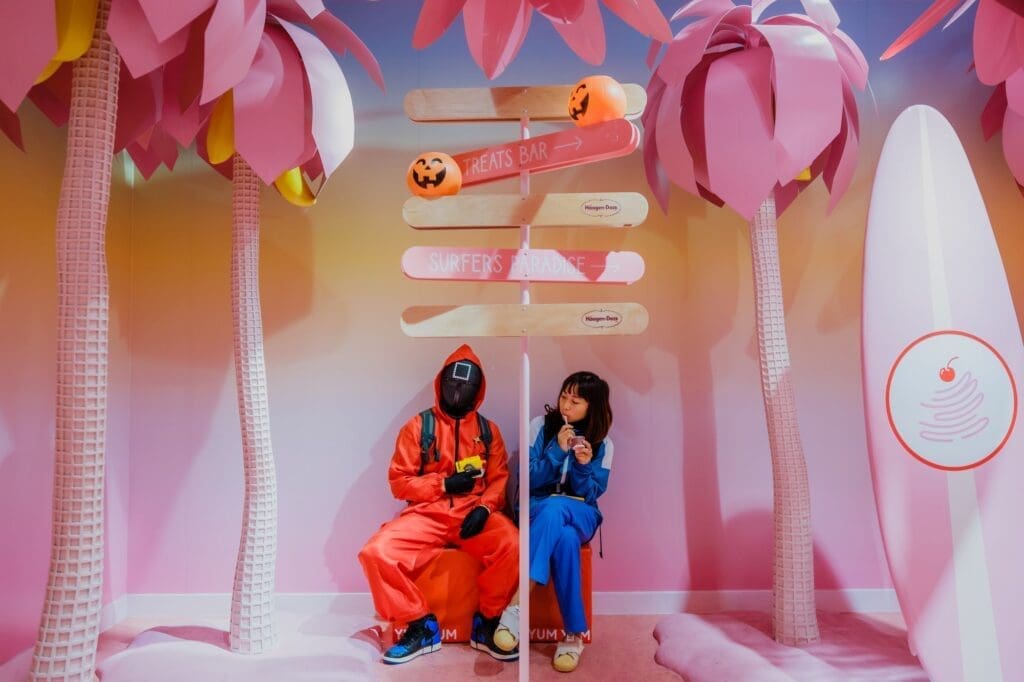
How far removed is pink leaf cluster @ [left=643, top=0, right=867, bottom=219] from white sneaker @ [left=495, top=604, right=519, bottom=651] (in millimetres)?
1648

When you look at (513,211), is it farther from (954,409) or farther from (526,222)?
(954,409)

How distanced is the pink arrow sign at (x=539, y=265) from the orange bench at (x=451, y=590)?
121 centimetres

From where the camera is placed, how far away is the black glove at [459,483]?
268 centimetres

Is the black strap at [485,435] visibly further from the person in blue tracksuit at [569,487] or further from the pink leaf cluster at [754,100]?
the pink leaf cluster at [754,100]

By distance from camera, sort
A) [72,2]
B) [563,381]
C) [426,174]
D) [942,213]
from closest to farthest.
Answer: [72,2]
[426,174]
[942,213]
[563,381]

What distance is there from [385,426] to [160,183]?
1.45 metres

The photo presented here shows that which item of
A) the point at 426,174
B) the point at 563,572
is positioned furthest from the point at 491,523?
the point at 426,174

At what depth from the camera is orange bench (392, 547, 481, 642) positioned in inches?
103

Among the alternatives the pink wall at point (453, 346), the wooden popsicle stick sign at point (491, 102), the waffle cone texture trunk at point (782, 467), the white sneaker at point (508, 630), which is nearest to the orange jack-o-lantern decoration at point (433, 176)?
the wooden popsicle stick sign at point (491, 102)

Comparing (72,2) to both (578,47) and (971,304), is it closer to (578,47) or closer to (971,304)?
(578,47)

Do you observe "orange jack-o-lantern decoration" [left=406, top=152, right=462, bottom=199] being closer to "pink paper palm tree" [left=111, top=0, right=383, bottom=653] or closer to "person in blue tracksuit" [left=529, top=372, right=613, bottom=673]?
"pink paper palm tree" [left=111, top=0, right=383, bottom=653]

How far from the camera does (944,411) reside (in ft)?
7.14

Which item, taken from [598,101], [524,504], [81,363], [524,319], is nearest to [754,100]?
[598,101]

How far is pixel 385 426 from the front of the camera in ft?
9.96
